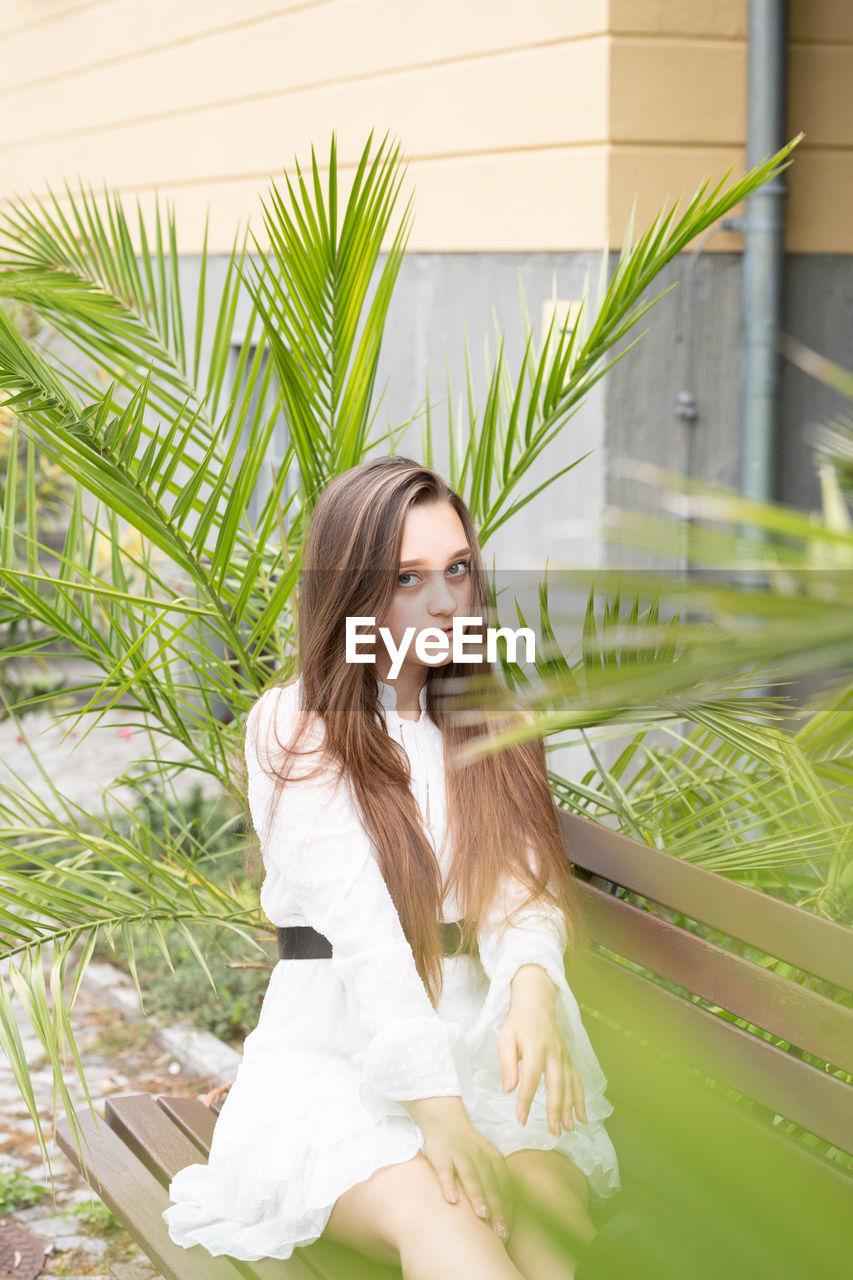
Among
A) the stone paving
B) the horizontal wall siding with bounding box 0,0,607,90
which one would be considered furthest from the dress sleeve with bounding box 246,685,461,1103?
the horizontal wall siding with bounding box 0,0,607,90

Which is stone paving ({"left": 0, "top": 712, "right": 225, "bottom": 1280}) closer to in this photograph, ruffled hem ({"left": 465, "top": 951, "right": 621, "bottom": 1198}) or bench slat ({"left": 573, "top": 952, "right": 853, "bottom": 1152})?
ruffled hem ({"left": 465, "top": 951, "right": 621, "bottom": 1198})

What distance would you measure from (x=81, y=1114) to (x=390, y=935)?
1287 mm

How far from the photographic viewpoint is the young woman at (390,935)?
1.65 meters

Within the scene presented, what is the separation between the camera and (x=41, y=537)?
827cm

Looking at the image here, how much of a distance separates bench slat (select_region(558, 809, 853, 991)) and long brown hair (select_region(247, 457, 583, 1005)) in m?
0.12

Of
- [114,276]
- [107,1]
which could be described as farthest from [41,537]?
[114,276]

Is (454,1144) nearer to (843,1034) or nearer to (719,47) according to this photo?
(843,1034)

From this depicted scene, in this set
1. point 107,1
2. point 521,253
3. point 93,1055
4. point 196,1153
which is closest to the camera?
point 196,1153

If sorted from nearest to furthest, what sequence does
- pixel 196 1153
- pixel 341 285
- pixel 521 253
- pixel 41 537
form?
pixel 196 1153 → pixel 341 285 → pixel 521 253 → pixel 41 537

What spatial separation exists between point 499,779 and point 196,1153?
82 centimetres

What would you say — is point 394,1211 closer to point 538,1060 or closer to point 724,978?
point 538,1060

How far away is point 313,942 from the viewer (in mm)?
1926

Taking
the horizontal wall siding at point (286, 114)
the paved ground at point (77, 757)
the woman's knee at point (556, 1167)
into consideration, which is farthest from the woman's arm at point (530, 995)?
the paved ground at point (77, 757)

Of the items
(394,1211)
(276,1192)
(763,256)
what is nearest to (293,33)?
(763,256)
